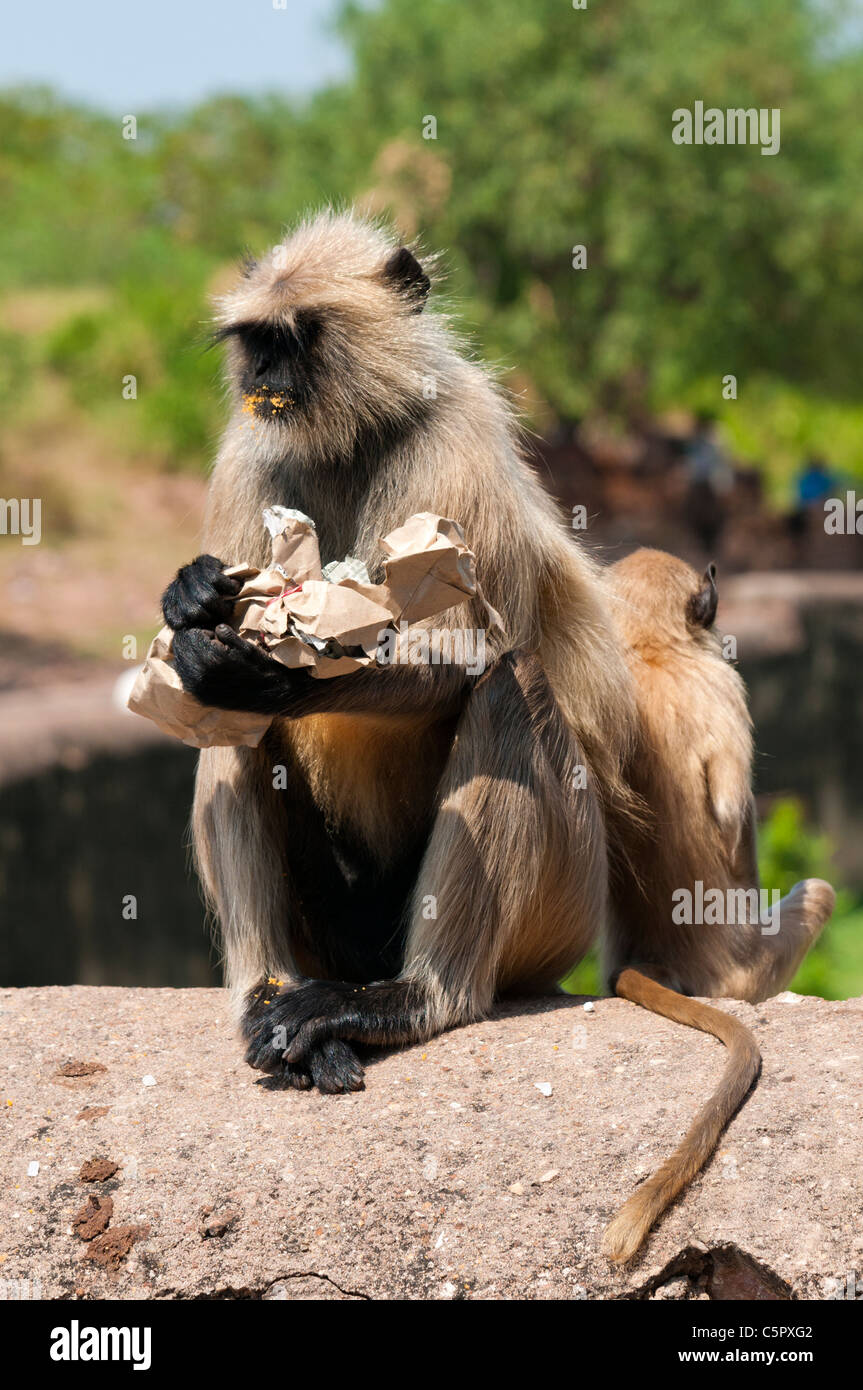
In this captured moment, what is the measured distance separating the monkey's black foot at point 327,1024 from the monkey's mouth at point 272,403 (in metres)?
1.69

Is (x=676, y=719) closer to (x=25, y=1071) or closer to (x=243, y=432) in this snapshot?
(x=243, y=432)

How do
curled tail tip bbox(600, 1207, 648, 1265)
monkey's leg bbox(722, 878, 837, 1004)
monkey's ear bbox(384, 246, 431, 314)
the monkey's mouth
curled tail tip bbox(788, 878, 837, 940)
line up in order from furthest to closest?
curled tail tip bbox(788, 878, 837, 940), monkey's leg bbox(722, 878, 837, 1004), monkey's ear bbox(384, 246, 431, 314), the monkey's mouth, curled tail tip bbox(600, 1207, 648, 1265)

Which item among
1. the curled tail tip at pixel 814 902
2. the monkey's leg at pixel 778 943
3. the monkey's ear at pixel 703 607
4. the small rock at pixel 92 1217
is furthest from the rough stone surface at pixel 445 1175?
the monkey's ear at pixel 703 607

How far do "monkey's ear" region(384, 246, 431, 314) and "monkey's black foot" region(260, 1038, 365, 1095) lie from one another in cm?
230

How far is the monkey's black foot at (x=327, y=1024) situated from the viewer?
419 cm

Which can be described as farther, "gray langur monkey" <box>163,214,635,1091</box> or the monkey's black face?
the monkey's black face

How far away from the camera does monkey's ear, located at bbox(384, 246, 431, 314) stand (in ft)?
15.7

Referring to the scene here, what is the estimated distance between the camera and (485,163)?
68.0 feet

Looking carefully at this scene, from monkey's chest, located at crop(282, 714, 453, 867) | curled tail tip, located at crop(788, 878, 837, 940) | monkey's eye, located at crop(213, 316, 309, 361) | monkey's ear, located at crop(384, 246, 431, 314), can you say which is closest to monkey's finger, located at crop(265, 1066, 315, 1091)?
monkey's chest, located at crop(282, 714, 453, 867)

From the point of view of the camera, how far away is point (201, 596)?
3.98m

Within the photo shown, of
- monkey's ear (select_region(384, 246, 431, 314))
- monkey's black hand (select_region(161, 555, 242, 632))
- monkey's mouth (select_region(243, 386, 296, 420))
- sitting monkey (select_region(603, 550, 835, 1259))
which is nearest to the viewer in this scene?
monkey's black hand (select_region(161, 555, 242, 632))

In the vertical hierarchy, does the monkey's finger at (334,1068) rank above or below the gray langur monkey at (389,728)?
below

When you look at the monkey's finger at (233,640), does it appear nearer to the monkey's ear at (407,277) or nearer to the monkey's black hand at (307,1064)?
the monkey's black hand at (307,1064)

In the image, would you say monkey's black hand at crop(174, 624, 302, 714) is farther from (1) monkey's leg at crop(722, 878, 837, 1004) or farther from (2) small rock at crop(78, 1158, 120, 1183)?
(1) monkey's leg at crop(722, 878, 837, 1004)
